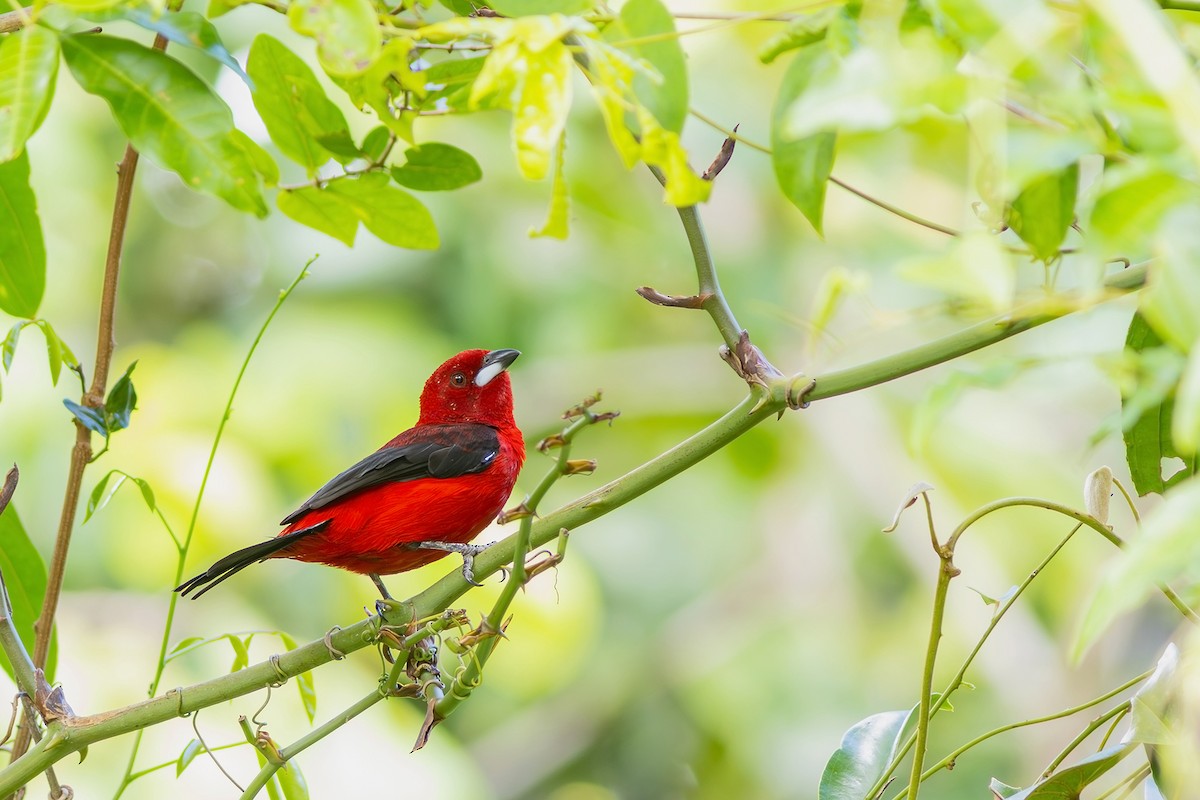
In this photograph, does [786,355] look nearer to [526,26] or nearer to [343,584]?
[343,584]

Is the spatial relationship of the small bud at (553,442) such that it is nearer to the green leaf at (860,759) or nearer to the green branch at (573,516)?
the green branch at (573,516)

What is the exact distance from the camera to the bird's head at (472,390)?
3.74 m

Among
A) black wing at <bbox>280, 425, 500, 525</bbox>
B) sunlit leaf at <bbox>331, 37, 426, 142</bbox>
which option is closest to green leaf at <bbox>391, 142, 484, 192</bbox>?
sunlit leaf at <bbox>331, 37, 426, 142</bbox>

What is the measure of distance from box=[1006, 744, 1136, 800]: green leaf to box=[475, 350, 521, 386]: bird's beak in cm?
227

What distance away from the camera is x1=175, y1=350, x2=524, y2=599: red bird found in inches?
122

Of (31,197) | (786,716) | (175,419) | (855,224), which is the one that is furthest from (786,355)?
(31,197)

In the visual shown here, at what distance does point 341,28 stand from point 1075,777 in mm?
1404

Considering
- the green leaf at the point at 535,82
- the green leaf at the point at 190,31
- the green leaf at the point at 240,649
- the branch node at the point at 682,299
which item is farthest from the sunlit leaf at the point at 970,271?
the green leaf at the point at 240,649

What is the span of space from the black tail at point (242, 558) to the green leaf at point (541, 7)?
141 centimetres

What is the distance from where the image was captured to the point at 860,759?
6.28ft

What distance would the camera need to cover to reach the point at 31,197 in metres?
1.97

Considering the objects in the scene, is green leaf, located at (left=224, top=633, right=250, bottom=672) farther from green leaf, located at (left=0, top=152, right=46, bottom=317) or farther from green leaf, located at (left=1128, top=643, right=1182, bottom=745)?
green leaf, located at (left=1128, top=643, right=1182, bottom=745)

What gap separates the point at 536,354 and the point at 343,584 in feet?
6.28

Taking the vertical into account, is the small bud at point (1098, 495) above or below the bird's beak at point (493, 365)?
above
